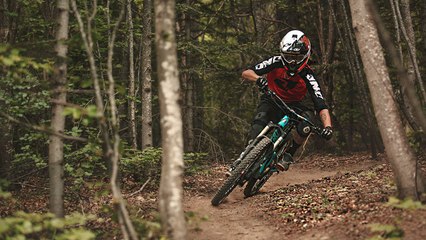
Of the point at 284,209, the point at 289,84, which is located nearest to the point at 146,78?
the point at 289,84

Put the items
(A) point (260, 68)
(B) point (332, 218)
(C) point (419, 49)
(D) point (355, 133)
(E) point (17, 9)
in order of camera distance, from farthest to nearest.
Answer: (D) point (355, 133) → (C) point (419, 49) → (E) point (17, 9) → (A) point (260, 68) → (B) point (332, 218)

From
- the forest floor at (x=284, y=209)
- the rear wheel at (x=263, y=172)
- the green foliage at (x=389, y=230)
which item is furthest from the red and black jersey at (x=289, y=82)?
the green foliage at (x=389, y=230)

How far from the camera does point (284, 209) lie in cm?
817

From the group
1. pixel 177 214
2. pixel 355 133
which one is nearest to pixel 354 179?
pixel 177 214

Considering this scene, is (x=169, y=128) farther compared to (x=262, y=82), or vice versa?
(x=262, y=82)

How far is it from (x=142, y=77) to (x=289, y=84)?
3.34 metres

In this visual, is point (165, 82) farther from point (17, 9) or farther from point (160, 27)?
point (17, 9)

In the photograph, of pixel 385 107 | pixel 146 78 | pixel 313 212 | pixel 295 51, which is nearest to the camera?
pixel 385 107

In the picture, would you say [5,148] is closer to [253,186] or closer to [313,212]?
[253,186]

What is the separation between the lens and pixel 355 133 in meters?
23.5

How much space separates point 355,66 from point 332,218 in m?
7.15

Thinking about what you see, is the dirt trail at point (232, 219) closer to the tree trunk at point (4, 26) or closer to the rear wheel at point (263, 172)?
the rear wheel at point (263, 172)

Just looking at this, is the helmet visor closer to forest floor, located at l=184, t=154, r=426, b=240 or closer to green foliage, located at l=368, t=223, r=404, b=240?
forest floor, located at l=184, t=154, r=426, b=240

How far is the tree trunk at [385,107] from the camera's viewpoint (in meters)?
6.11
